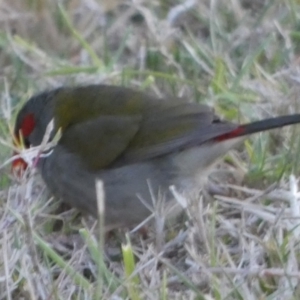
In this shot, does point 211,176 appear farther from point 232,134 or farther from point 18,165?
point 18,165

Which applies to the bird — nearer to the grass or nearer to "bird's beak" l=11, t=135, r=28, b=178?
"bird's beak" l=11, t=135, r=28, b=178

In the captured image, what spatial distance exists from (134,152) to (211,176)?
0.40 meters

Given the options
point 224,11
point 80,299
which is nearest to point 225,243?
point 80,299

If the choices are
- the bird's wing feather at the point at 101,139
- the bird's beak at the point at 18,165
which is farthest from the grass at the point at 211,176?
the bird's wing feather at the point at 101,139

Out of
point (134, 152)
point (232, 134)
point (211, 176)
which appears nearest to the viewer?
point (232, 134)

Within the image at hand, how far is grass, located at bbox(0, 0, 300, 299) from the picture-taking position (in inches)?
113

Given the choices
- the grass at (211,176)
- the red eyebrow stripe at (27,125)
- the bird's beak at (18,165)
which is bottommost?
the grass at (211,176)

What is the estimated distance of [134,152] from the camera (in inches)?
138

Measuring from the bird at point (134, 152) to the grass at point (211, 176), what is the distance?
116 millimetres

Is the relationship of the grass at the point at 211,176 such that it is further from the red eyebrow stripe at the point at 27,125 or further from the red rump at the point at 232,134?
the red rump at the point at 232,134

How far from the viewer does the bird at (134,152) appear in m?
3.45

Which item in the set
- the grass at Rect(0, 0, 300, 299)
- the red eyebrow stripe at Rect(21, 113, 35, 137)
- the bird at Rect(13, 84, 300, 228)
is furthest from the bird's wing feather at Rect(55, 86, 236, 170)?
the grass at Rect(0, 0, 300, 299)

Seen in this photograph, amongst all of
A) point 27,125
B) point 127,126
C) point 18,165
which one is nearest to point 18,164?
point 18,165

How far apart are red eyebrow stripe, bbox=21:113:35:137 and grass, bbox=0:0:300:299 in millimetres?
95
